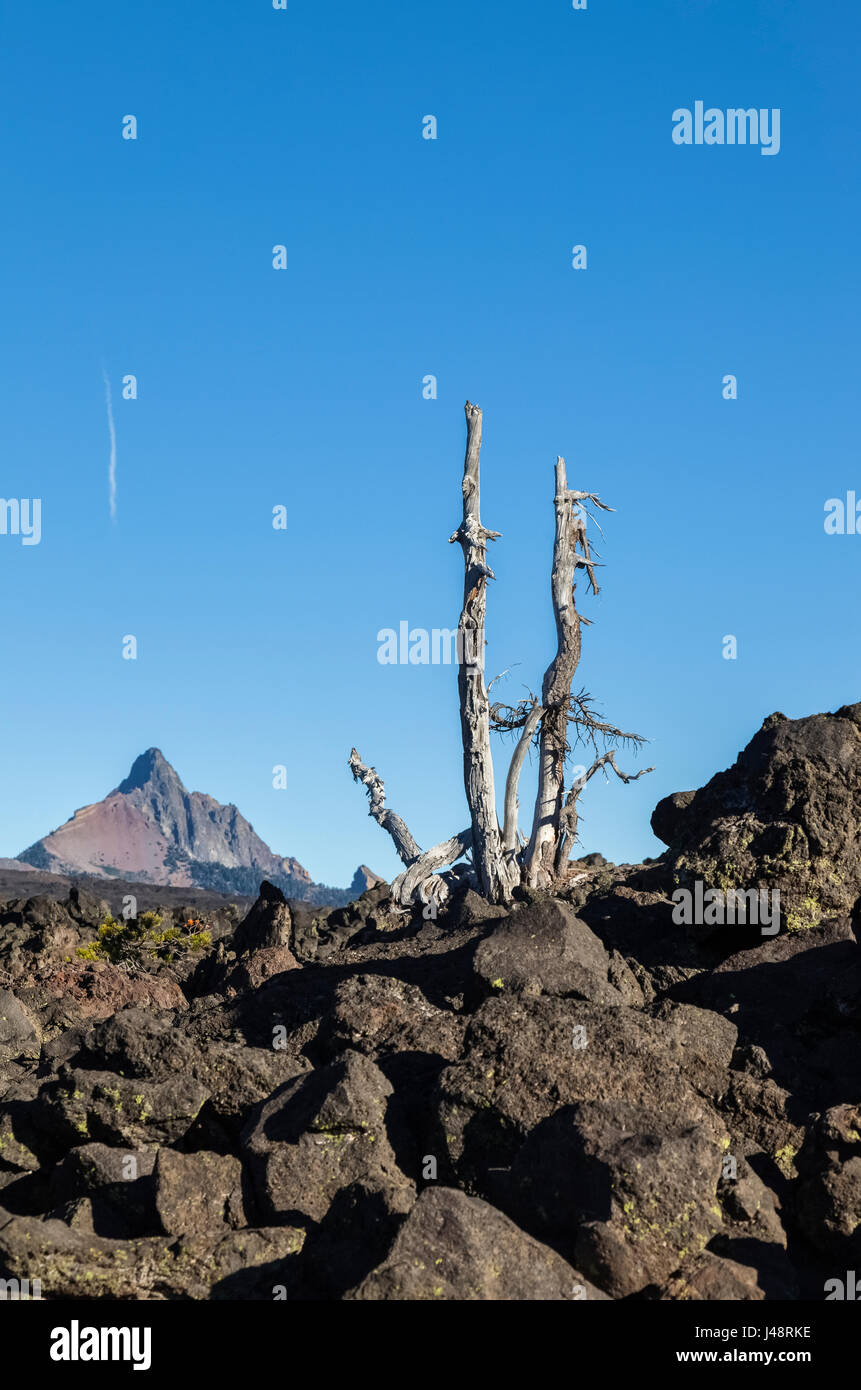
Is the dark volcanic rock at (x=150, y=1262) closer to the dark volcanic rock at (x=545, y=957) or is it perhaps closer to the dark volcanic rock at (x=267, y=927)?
the dark volcanic rock at (x=545, y=957)

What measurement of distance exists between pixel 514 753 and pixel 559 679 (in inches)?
62.8

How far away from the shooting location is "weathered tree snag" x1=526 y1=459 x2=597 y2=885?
25.2 meters

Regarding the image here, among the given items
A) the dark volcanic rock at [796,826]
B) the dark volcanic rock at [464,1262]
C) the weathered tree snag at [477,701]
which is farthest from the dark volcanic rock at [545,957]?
the weathered tree snag at [477,701]

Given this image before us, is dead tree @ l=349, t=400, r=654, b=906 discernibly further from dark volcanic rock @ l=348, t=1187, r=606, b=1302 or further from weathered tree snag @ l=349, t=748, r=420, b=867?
dark volcanic rock @ l=348, t=1187, r=606, b=1302

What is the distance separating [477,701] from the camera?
23.2m

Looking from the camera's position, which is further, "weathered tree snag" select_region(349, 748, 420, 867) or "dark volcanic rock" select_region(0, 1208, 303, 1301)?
"weathered tree snag" select_region(349, 748, 420, 867)

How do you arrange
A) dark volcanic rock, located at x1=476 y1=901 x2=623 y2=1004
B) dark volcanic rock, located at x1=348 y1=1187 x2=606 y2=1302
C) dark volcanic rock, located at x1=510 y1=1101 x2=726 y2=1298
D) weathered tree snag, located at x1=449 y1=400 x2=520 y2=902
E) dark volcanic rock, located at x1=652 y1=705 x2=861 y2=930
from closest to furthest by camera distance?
dark volcanic rock, located at x1=348 y1=1187 x2=606 y2=1302
dark volcanic rock, located at x1=510 y1=1101 x2=726 y2=1298
dark volcanic rock, located at x1=476 y1=901 x2=623 y2=1004
dark volcanic rock, located at x1=652 y1=705 x2=861 y2=930
weathered tree snag, located at x1=449 y1=400 x2=520 y2=902

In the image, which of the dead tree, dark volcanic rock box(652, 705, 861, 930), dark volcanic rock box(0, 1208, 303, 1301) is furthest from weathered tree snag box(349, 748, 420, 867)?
dark volcanic rock box(0, 1208, 303, 1301)

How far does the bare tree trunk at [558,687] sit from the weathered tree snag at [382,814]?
2.31 m

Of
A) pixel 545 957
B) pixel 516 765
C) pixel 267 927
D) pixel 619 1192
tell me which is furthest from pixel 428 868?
pixel 619 1192
